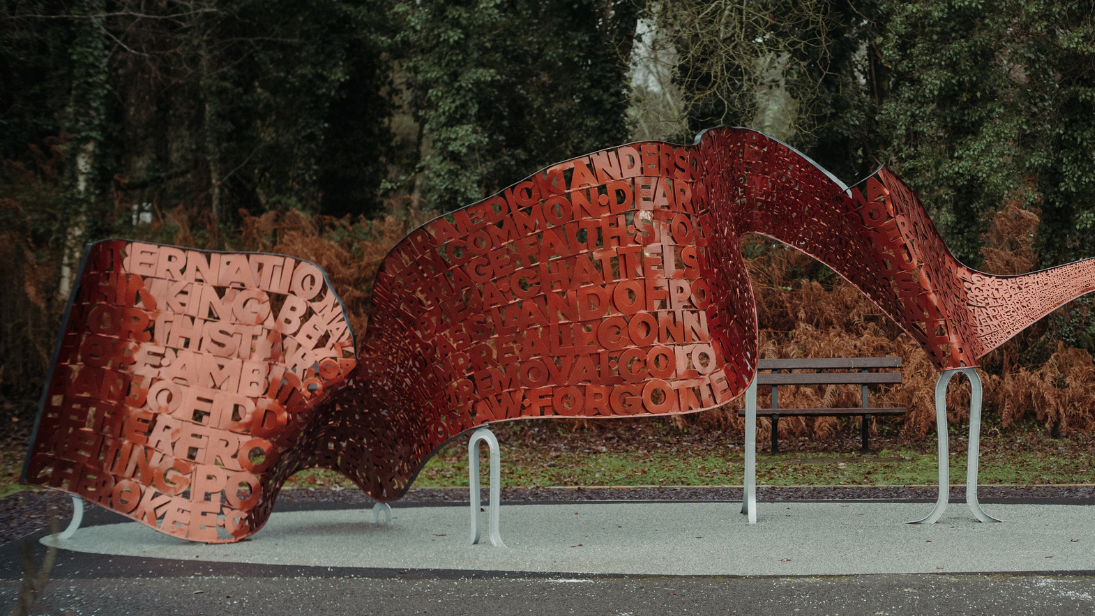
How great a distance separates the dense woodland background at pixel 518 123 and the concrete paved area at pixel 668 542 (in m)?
5.20

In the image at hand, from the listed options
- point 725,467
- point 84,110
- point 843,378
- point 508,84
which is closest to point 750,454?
point 725,467

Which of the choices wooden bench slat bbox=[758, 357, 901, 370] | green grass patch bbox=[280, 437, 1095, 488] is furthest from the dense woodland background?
green grass patch bbox=[280, 437, 1095, 488]

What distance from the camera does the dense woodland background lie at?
13.8 m

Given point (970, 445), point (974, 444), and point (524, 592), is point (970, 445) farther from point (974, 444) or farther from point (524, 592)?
point (524, 592)

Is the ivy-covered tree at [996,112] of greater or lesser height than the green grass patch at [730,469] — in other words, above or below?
above

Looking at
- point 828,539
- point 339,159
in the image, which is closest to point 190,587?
point 828,539

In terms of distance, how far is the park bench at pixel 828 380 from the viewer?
11.7 meters

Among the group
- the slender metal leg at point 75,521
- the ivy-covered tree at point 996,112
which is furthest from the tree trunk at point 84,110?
the ivy-covered tree at point 996,112

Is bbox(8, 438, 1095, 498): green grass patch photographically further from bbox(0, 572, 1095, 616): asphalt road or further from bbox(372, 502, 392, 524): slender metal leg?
bbox(0, 572, 1095, 616): asphalt road

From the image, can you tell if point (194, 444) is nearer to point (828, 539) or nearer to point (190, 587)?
point (190, 587)

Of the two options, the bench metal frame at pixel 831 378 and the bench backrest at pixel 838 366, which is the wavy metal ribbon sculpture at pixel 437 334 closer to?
the bench metal frame at pixel 831 378

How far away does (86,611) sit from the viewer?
525 cm

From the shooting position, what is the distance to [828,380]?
12133 millimetres

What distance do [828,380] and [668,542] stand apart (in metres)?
5.90
